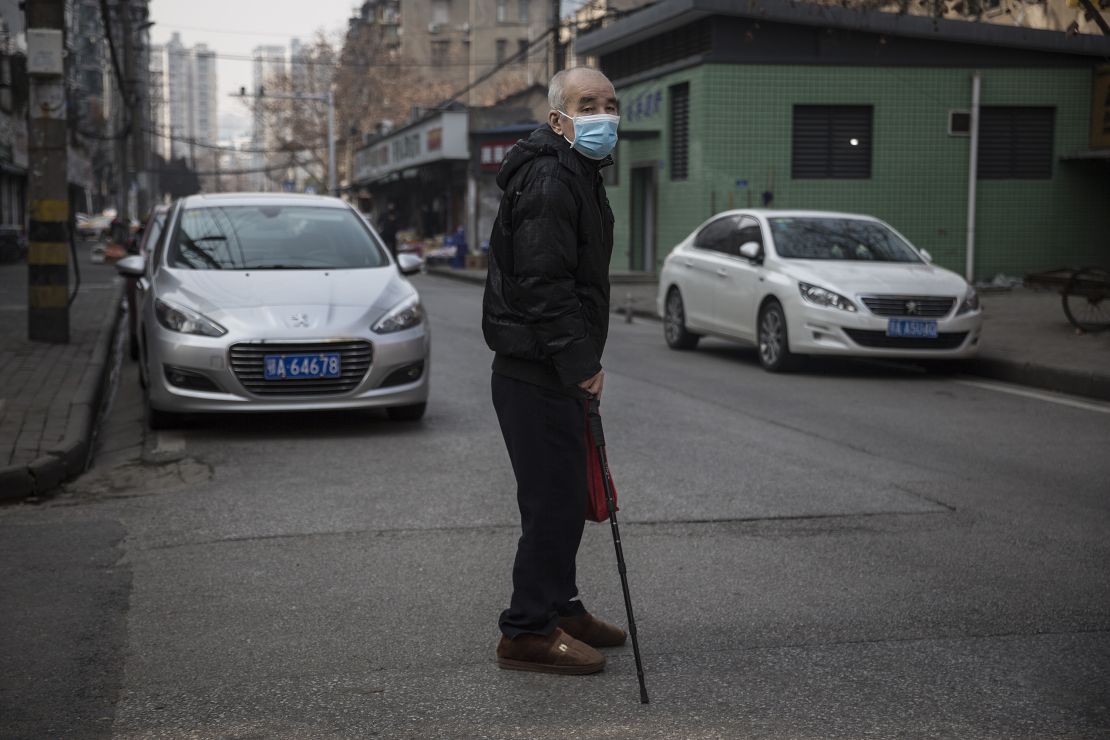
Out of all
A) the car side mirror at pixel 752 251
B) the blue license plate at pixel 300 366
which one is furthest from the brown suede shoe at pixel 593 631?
the car side mirror at pixel 752 251

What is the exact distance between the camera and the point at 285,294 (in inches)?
330

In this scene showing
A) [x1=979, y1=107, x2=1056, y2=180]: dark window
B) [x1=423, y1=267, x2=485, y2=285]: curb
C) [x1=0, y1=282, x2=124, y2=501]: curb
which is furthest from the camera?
[x1=423, y1=267, x2=485, y2=285]: curb

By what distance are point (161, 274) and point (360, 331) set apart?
63.9 inches

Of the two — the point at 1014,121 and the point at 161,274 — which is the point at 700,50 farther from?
the point at 161,274

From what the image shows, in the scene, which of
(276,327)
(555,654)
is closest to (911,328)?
(276,327)

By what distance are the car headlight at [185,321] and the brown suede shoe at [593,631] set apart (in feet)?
14.8

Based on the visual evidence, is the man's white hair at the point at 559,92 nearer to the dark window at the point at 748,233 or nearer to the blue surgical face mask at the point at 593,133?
the blue surgical face mask at the point at 593,133

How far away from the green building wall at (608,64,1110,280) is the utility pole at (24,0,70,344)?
1382 cm

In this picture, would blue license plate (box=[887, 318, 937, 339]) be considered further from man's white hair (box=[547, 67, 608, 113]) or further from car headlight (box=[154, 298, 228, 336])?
man's white hair (box=[547, 67, 608, 113])

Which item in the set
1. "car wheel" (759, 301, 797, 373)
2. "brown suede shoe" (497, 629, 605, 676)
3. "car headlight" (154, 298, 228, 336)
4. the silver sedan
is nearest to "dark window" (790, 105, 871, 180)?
"car wheel" (759, 301, 797, 373)

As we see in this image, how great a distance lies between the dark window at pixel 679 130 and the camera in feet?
83.9

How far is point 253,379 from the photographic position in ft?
26.3

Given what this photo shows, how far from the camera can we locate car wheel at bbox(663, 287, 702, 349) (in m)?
14.2

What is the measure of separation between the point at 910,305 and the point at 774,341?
1309mm
